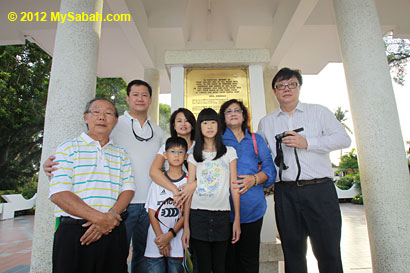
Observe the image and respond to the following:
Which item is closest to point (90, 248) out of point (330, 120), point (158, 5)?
point (330, 120)

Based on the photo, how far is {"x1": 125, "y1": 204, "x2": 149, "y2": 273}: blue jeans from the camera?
7.63 feet

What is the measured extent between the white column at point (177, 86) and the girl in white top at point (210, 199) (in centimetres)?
123

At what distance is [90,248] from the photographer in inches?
68.1

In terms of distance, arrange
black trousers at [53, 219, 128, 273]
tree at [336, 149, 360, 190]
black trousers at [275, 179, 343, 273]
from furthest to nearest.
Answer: tree at [336, 149, 360, 190] < black trousers at [275, 179, 343, 273] < black trousers at [53, 219, 128, 273]

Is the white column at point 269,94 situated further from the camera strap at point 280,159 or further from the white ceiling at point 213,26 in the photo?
the camera strap at point 280,159

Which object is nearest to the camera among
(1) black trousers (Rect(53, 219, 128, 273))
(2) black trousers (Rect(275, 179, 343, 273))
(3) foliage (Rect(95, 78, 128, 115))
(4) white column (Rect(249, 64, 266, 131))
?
(1) black trousers (Rect(53, 219, 128, 273))

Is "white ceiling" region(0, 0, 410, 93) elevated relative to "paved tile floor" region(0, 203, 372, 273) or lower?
elevated

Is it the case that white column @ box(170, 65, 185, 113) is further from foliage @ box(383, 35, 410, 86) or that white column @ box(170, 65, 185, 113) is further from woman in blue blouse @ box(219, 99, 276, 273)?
foliage @ box(383, 35, 410, 86)

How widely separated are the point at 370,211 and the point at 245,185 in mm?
1847

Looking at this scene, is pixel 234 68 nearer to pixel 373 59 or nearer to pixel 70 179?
pixel 373 59

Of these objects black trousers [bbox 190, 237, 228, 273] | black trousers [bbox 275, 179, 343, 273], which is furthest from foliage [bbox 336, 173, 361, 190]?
black trousers [bbox 190, 237, 228, 273]

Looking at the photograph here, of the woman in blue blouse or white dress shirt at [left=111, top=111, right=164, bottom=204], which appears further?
white dress shirt at [left=111, top=111, right=164, bottom=204]

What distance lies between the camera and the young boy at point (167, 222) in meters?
2.12

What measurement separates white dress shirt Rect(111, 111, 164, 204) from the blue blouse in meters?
0.81
